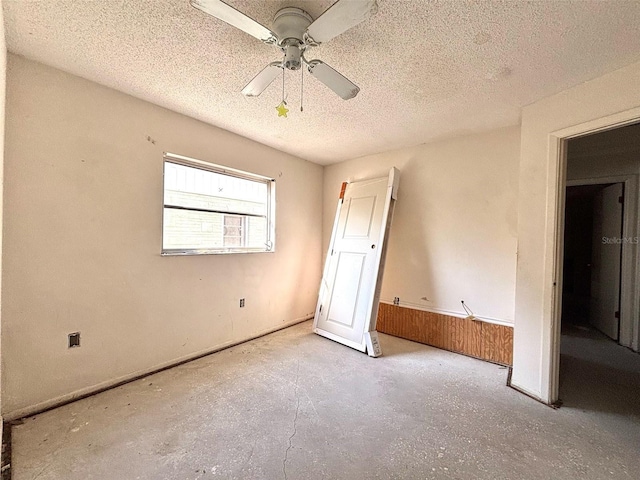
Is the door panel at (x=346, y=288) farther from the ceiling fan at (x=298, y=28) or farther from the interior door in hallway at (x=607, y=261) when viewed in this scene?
the interior door in hallway at (x=607, y=261)

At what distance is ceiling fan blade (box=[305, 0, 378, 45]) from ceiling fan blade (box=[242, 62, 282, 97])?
0.27 metres

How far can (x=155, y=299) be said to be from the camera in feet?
8.02

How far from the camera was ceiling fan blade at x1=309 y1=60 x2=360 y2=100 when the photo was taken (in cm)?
150

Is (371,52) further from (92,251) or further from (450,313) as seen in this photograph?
(450,313)

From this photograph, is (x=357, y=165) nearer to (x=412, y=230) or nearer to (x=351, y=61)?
(x=412, y=230)

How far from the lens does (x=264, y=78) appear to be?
5.39ft

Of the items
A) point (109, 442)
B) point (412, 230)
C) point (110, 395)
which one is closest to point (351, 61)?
point (412, 230)

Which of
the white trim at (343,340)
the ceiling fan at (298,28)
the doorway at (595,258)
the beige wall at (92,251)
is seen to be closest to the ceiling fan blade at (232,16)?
the ceiling fan at (298,28)

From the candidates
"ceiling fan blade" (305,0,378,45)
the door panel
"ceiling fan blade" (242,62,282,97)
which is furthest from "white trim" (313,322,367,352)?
"ceiling fan blade" (305,0,378,45)

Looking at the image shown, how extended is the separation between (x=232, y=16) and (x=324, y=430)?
2.30 m

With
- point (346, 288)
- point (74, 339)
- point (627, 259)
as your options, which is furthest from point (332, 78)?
point (627, 259)

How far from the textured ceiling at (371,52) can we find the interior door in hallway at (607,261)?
91.0 inches

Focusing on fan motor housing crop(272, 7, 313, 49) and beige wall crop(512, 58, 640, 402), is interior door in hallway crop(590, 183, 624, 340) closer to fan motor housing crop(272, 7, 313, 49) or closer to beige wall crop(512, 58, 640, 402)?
beige wall crop(512, 58, 640, 402)

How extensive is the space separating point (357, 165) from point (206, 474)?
3.54 meters
